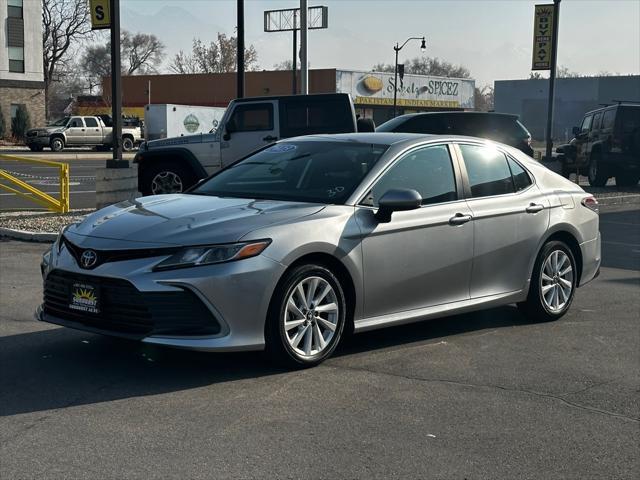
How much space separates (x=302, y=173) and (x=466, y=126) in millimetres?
12291

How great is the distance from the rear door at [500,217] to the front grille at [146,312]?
8.01 ft

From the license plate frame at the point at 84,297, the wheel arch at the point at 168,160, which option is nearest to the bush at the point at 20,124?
the wheel arch at the point at 168,160

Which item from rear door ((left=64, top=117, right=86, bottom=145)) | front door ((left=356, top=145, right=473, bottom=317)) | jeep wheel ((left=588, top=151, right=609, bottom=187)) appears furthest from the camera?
rear door ((left=64, top=117, right=86, bottom=145))

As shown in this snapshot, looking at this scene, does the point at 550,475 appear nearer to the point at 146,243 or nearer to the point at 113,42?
the point at 146,243

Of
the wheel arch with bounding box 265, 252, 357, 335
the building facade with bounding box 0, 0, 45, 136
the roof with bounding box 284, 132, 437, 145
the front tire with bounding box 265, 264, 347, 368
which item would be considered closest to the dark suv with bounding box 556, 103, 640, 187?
the roof with bounding box 284, 132, 437, 145

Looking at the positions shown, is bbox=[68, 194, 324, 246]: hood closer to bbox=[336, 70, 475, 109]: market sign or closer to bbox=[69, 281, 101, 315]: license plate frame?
bbox=[69, 281, 101, 315]: license plate frame

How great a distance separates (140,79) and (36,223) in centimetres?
6035

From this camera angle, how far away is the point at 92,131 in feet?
156

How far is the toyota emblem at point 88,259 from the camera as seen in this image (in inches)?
225

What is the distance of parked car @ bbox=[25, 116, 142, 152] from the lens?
45406mm

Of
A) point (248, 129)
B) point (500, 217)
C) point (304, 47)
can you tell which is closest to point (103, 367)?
point (500, 217)

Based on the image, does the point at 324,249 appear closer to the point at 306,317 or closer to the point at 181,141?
the point at 306,317

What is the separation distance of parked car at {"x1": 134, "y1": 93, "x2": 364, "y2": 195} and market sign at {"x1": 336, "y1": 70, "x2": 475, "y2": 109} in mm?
46226

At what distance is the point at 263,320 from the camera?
572cm
